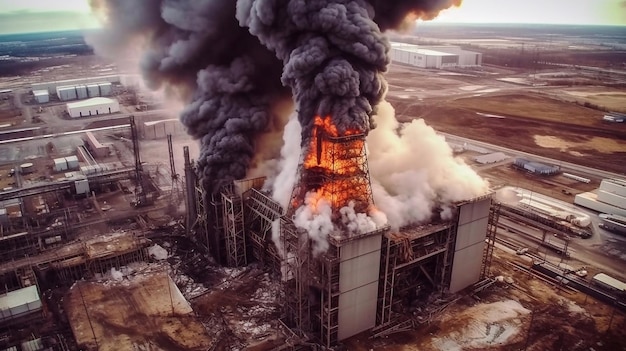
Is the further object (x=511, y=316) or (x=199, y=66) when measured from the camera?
(x=199, y=66)

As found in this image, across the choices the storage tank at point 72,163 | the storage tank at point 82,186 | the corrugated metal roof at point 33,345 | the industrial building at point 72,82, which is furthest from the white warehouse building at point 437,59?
the corrugated metal roof at point 33,345

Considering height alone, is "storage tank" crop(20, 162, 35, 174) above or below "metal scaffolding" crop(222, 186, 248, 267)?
below

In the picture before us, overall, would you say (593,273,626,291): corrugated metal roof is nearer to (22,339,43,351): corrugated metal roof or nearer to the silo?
(22,339,43,351): corrugated metal roof

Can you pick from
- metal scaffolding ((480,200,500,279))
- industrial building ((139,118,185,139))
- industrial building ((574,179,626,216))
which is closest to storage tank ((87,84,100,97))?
industrial building ((139,118,185,139))

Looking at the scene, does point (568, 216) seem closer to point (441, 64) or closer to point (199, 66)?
point (199, 66)

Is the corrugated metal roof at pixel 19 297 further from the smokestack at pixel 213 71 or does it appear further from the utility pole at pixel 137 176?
the utility pole at pixel 137 176

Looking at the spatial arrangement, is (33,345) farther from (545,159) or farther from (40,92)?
(40,92)

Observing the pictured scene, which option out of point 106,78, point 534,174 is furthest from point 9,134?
point 534,174
